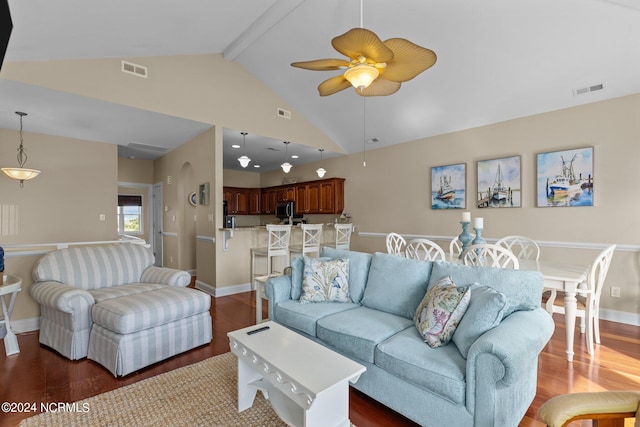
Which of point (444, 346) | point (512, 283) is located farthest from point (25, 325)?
point (512, 283)

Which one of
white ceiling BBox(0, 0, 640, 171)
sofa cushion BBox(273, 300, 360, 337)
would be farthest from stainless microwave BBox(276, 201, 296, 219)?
sofa cushion BBox(273, 300, 360, 337)

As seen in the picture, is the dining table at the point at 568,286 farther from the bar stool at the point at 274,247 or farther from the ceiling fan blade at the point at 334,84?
the bar stool at the point at 274,247

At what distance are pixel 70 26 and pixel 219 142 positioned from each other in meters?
2.14

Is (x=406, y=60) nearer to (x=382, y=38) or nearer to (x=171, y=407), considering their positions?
(x=382, y=38)

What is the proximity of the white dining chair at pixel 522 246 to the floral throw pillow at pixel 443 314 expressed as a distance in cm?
203

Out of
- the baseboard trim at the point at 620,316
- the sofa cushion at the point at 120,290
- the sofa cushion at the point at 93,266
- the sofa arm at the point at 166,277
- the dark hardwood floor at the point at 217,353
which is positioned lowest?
the dark hardwood floor at the point at 217,353

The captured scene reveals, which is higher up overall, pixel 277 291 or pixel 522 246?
pixel 522 246

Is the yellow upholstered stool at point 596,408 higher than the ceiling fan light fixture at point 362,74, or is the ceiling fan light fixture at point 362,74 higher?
the ceiling fan light fixture at point 362,74

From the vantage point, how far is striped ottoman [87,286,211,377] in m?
2.30

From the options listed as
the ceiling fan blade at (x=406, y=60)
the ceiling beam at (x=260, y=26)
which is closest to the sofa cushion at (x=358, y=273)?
the ceiling fan blade at (x=406, y=60)

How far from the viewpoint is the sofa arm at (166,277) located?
3119 millimetres

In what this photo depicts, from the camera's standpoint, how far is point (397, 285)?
94.8 inches

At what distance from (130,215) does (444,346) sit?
7.41m

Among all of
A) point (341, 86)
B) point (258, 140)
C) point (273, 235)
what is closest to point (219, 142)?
point (258, 140)
